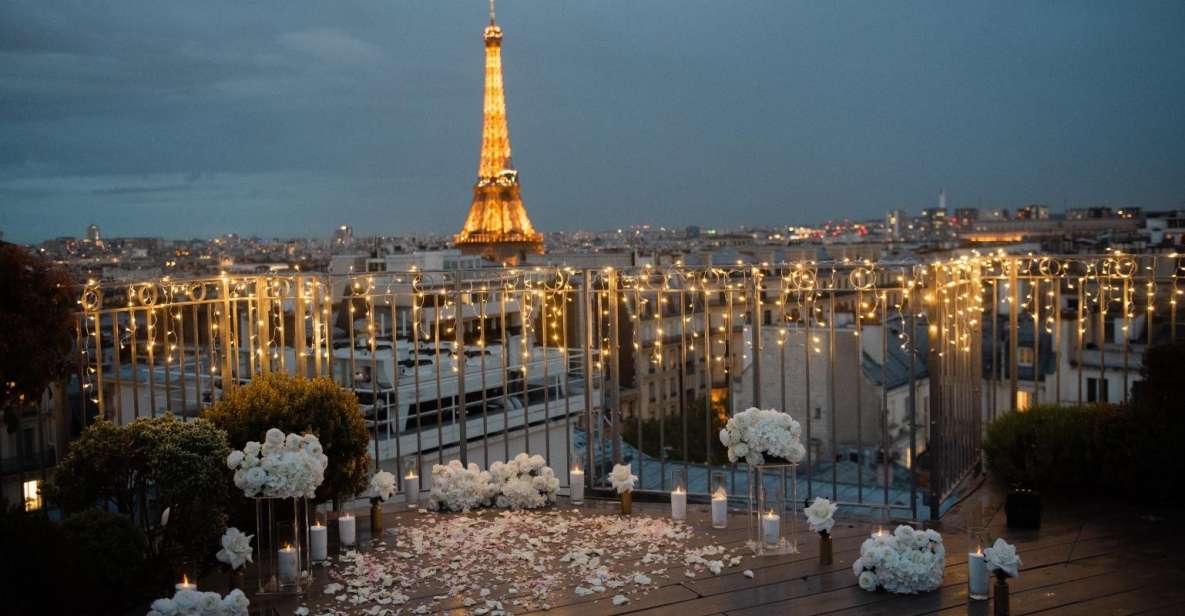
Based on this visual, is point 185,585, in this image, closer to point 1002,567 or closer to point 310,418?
point 310,418

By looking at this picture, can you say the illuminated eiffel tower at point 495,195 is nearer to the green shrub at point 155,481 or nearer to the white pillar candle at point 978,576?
the green shrub at point 155,481

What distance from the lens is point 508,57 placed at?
78.2m

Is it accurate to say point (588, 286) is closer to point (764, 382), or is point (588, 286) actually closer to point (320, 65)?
point (764, 382)

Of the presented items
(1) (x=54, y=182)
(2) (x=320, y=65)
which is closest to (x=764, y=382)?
(1) (x=54, y=182)

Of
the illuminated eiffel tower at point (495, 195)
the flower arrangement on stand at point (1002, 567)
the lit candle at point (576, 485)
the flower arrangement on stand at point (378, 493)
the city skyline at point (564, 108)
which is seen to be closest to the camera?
the flower arrangement on stand at point (1002, 567)

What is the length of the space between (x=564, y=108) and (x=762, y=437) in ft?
231

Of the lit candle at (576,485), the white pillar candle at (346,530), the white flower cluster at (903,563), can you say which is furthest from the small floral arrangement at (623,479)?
the white flower cluster at (903,563)

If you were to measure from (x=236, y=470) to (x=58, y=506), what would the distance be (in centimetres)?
103

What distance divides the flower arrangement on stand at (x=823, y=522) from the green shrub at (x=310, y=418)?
2.96 metres

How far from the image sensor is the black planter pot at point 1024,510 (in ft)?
20.7

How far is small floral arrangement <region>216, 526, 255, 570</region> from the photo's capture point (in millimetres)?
5234

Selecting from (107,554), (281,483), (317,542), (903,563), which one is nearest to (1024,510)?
(903,563)

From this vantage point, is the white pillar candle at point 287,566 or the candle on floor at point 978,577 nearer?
the candle on floor at point 978,577

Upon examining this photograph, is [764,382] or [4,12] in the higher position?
[4,12]
